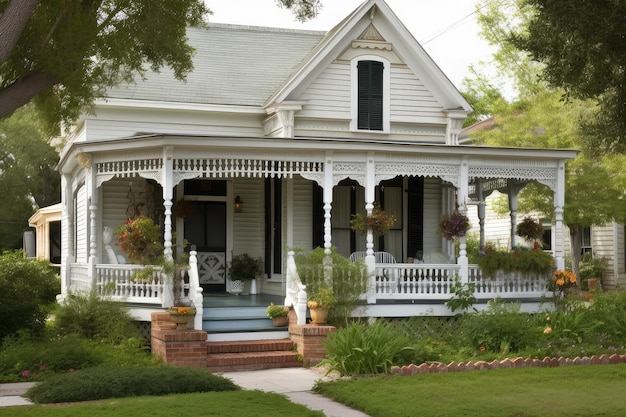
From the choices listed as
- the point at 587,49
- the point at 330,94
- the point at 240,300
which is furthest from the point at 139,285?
the point at 587,49

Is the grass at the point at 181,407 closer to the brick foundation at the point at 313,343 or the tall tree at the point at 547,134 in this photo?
the brick foundation at the point at 313,343

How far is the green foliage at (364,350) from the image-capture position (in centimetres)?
1396

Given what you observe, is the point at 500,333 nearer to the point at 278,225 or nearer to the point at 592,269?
the point at 278,225

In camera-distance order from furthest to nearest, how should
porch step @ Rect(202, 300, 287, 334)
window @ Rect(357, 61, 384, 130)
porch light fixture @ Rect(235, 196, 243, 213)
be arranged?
window @ Rect(357, 61, 384, 130) < porch light fixture @ Rect(235, 196, 243, 213) < porch step @ Rect(202, 300, 287, 334)

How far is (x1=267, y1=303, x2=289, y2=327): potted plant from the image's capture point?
17.0 m

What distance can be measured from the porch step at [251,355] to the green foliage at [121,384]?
2636 millimetres

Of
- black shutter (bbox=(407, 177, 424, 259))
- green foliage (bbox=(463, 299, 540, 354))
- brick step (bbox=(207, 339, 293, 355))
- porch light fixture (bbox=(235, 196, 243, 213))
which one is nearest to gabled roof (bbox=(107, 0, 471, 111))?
black shutter (bbox=(407, 177, 424, 259))

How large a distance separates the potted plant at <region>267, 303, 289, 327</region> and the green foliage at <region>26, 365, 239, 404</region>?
418cm

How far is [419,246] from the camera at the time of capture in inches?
856

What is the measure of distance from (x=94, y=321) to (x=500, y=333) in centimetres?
709

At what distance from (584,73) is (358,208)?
6577 mm

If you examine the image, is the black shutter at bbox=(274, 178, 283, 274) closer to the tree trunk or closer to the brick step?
the brick step

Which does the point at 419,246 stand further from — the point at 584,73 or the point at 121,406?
the point at 121,406

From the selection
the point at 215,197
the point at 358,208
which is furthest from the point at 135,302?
the point at 358,208
